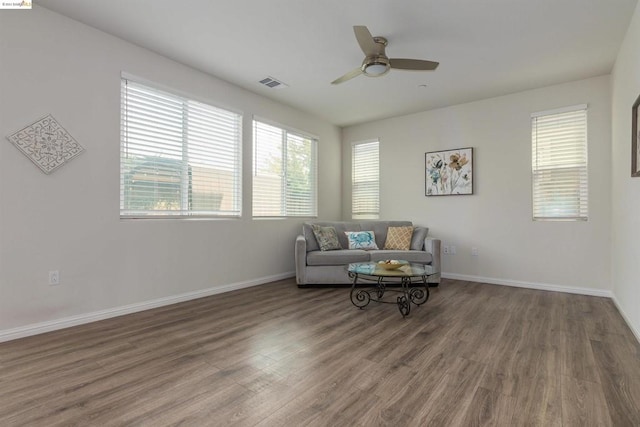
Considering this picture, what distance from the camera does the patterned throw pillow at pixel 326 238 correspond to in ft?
16.0

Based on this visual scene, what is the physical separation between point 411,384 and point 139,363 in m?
1.81

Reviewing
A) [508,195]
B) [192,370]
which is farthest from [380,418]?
[508,195]

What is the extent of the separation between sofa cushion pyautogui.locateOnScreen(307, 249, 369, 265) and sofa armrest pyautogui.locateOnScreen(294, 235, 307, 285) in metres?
0.07

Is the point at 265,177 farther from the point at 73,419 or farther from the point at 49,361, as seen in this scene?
the point at 73,419

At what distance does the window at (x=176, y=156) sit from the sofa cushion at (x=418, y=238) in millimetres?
2723

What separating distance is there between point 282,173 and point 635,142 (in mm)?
4083

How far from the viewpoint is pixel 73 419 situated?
1.59 metres

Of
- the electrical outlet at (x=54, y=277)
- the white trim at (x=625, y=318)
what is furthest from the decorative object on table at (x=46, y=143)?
the white trim at (x=625, y=318)

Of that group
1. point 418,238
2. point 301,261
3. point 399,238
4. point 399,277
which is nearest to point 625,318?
point 399,277

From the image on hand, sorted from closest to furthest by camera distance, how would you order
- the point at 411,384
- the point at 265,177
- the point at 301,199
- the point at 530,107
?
the point at 411,384
the point at 530,107
the point at 265,177
the point at 301,199

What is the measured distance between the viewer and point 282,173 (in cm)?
516

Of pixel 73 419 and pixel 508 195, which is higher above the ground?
pixel 508 195

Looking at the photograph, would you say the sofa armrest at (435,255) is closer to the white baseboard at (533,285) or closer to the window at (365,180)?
the white baseboard at (533,285)

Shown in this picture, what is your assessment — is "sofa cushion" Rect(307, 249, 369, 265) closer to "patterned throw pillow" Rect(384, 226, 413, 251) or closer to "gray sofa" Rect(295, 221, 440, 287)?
"gray sofa" Rect(295, 221, 440, 287)
